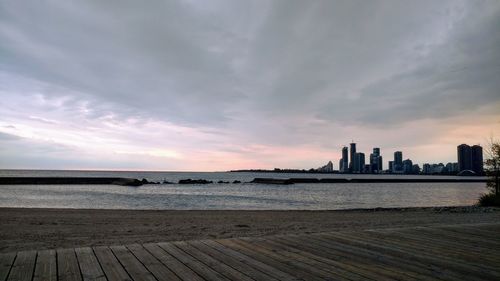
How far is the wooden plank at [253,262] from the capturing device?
375 centimetres

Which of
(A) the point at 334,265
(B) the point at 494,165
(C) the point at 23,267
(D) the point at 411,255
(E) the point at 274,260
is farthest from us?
(B) the point at 494,165

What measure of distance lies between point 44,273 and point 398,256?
4381mm

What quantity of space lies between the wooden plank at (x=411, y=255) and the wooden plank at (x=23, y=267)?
174 inches

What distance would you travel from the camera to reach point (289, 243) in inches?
215

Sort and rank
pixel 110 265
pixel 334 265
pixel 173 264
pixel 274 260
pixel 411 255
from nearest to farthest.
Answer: pixel 110 265 < pixel 173 264 < pixel 334 265 < pixel 274 260 < pixel 411 255

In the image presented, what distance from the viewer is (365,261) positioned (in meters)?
4.42

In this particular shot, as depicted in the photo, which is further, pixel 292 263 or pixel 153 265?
pixel 292 263

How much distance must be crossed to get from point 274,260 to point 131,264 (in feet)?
5.74

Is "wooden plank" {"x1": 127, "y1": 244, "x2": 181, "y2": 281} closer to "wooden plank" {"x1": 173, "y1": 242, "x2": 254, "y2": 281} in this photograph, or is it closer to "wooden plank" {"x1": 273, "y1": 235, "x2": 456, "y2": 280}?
"wooden plank" {"x1": 173, "y1": 242, "x2": 254, "y2": 281}

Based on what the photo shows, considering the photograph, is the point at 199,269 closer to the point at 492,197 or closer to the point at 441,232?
the point at 441,232

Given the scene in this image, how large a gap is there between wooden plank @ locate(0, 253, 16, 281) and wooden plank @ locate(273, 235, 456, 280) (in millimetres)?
3641

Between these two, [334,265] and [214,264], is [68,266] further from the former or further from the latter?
[334,265]

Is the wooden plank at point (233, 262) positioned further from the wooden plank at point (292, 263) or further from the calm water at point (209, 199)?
the calm water at point (209, 199)

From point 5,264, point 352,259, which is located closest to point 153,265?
point 5,264
